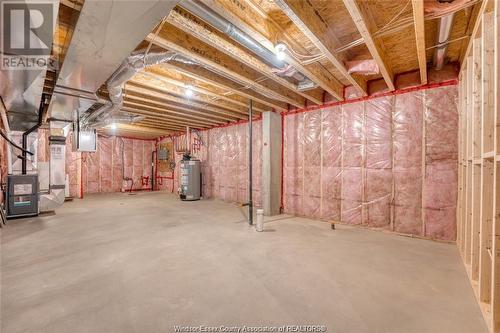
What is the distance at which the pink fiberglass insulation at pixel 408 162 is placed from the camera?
132 inches

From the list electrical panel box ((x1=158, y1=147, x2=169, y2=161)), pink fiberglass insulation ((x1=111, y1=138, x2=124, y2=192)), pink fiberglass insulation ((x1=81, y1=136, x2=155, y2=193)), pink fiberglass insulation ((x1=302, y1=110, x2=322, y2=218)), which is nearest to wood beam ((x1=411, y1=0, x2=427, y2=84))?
pink fiberglass insulation ((x1=302, y1=110, x2=322, y2=218))

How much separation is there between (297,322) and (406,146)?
3152mm

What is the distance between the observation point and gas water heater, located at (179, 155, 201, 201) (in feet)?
23.0

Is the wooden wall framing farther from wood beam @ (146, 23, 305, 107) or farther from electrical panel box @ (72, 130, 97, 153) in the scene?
electrical panel box @ (72, 130, 97, 153)

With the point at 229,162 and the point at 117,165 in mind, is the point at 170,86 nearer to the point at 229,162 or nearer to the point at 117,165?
the point at 229,162

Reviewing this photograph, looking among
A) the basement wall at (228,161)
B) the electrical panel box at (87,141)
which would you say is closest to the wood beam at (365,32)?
the basement wall at (228,161)

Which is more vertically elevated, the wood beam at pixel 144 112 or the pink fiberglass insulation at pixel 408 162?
the wood beam at pixel 144 112

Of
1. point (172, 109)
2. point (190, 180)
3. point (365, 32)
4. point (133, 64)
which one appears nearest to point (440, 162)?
point (365, 32)

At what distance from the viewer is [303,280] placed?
2.09 metres

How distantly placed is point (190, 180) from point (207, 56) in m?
4.98

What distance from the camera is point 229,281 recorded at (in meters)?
2.07

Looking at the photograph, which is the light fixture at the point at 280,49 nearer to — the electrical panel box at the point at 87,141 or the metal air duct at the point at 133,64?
the metal air duct at the point at 133,64

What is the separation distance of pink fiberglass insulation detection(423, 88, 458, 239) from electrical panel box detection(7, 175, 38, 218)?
7.21 meters

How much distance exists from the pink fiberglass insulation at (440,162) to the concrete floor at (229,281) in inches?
13.7
